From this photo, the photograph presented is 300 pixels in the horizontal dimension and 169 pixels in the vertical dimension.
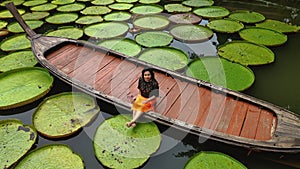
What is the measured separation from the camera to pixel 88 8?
6605 millimetres

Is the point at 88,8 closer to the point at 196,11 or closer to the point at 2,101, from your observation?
the point at 196,11

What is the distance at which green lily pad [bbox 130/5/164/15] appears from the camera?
6257 mm

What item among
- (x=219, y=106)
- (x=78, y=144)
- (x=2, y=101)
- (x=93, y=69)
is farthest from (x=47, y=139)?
(x=219, y=106)

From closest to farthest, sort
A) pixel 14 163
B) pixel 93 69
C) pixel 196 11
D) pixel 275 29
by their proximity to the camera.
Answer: pixel 14 163
pixel 93 69
pixel 275 29
pixel 196 11

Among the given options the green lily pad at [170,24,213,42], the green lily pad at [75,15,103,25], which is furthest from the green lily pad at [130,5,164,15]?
the green lily pad at [170,24,213,42]

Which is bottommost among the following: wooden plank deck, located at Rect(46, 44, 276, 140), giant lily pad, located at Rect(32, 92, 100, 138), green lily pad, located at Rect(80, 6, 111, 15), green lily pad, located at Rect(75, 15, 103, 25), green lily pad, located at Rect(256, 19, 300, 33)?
giant lily pad, located at Rect(32, 92, 100, 138)

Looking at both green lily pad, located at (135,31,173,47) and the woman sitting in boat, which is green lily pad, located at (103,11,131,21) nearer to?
green lily pad, located at (135,31,173,47)

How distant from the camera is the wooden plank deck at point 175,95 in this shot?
2924 millimetres

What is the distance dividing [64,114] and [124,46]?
82.0 inches

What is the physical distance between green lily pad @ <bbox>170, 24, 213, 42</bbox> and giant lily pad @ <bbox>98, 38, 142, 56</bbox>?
100 centimetres

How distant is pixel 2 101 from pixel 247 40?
15.0ft

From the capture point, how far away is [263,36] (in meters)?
4.98

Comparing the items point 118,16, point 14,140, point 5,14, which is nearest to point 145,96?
point 14,140

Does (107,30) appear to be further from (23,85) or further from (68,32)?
(23,85)
